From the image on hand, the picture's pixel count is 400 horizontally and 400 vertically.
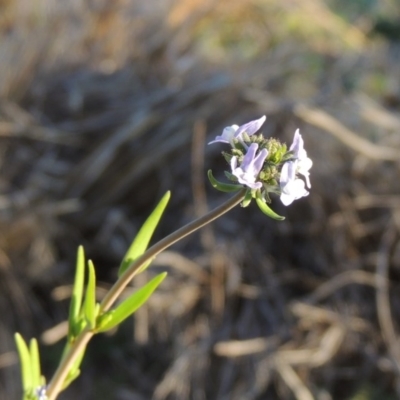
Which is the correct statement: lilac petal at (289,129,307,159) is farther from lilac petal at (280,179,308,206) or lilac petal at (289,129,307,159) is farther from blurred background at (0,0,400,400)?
blurred background at (0,0,400,400)

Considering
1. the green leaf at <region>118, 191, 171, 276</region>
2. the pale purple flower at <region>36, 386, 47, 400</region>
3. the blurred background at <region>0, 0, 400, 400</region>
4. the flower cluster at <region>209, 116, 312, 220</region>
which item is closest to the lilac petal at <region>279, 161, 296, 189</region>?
the flower cluster at <region>209, 116, 312, 220</region>

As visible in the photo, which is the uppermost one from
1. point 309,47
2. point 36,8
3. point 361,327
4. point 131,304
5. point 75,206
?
point 131,304

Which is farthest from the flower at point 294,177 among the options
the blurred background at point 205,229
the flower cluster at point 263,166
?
the blurred background at point 205,229

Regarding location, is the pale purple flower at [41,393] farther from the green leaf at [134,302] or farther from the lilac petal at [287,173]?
the lilac petal at [287,173]

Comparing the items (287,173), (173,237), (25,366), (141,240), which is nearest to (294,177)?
(287,173)

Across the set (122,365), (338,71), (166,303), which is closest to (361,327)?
(166,303)

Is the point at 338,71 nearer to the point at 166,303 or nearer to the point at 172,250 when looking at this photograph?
the point at 172,250

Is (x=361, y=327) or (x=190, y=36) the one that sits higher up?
(x=190, y=36)
